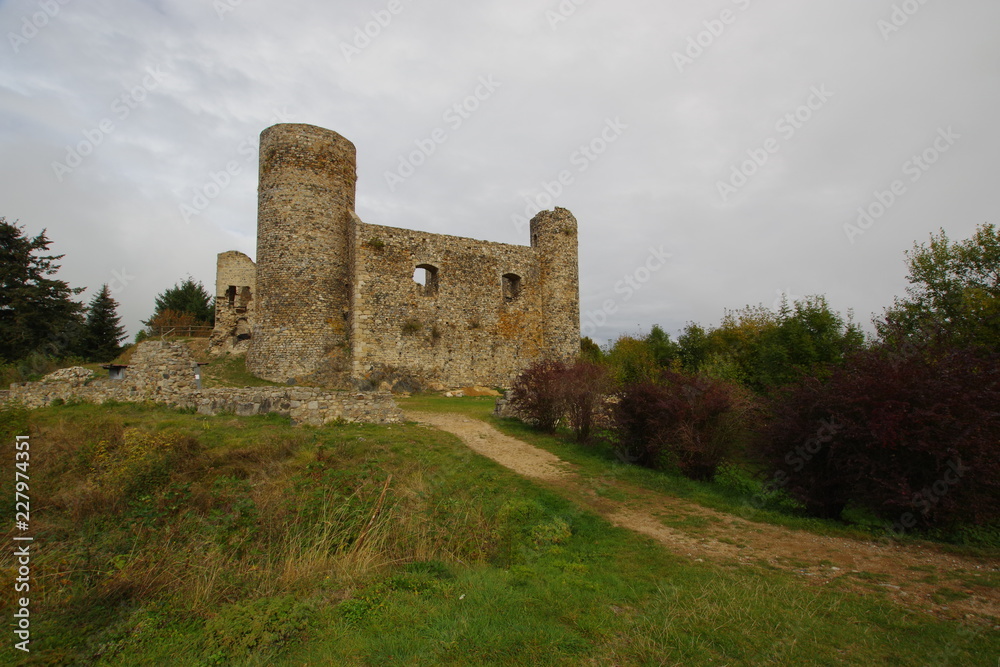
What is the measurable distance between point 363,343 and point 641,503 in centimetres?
1463

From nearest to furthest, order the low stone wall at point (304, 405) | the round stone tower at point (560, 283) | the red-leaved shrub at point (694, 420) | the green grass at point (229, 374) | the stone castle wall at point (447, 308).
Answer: the red-leaved shrub at point (694, 420), the low stone wall at point (304, 405), the green grass at point (229, 374), the stone castle wall at point (447, 308), the round stone tower at point (560, 283)

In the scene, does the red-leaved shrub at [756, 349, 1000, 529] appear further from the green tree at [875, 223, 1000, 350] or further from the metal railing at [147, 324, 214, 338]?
the metal railing at [147, 324, 214, 338]

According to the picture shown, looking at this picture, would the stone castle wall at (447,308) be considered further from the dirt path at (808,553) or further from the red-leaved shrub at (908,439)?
the red-leaved shrub at (908,439)

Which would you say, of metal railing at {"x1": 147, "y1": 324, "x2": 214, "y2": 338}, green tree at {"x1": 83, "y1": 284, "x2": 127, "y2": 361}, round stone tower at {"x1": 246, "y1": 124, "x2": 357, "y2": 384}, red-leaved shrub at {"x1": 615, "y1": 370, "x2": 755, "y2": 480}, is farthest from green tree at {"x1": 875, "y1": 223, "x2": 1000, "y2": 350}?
green tree at {"x1": 83, "y1": 284, "x2": 127, "y2": 361}

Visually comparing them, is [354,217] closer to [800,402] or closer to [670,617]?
[800,402]

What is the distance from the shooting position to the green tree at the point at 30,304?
79.0ft

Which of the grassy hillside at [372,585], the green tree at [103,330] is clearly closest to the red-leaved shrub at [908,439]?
the grassy hillside at [372,585]

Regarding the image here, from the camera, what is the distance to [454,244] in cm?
2278

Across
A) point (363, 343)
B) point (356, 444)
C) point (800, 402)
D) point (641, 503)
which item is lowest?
point (641, 503)

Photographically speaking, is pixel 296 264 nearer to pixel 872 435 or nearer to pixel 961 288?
pixel 872 435

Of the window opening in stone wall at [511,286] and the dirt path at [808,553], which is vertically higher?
the window opening in stone wall at [511,286]

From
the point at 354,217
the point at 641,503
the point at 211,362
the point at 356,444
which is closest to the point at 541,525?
the point at 641,503

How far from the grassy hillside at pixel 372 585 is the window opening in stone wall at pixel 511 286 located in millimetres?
17252

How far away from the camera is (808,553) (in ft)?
19.1
